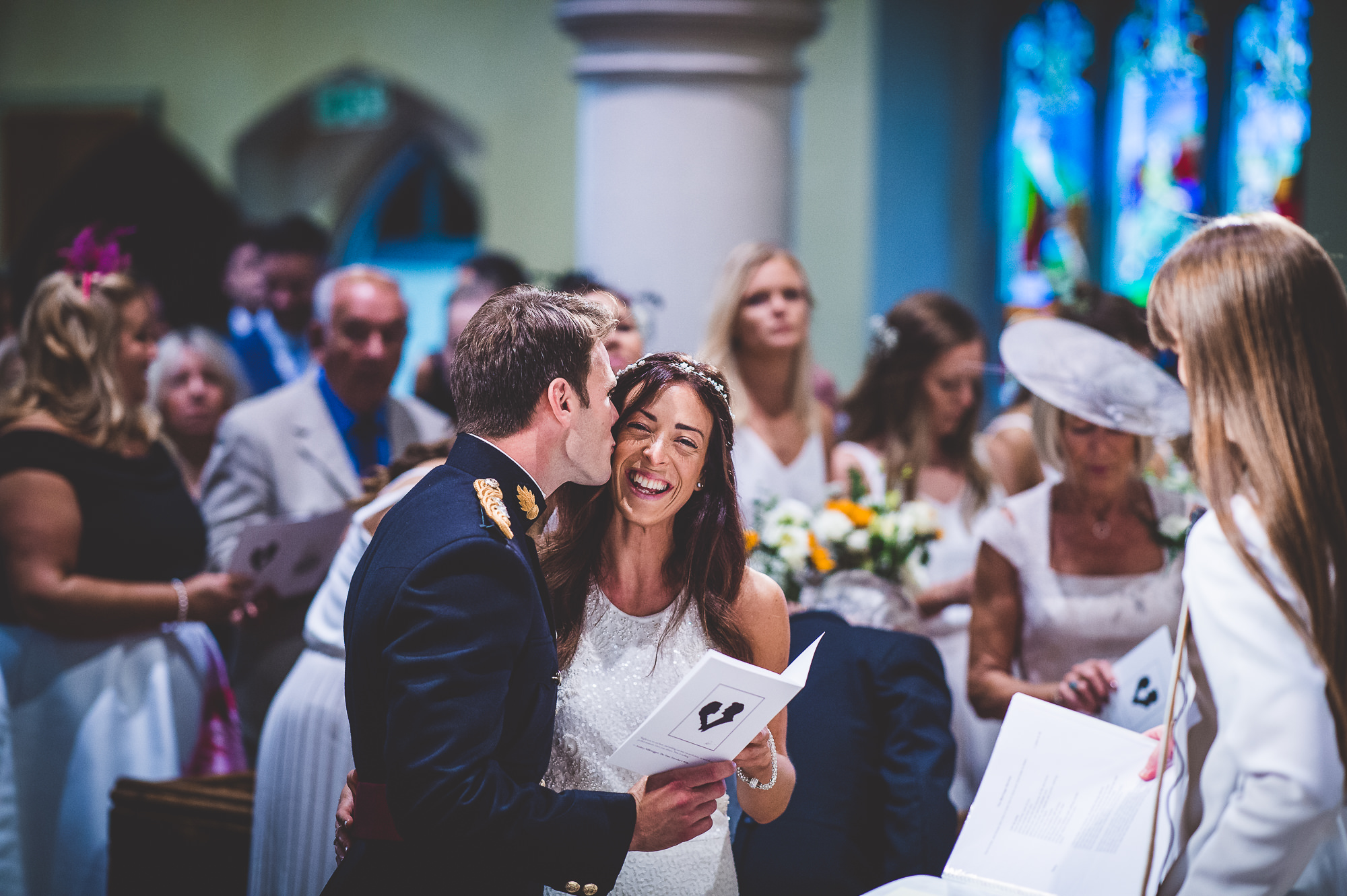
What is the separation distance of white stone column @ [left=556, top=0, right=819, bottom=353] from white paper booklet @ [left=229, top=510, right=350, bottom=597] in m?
1.87

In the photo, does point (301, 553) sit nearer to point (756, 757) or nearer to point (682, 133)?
point (756, 757)

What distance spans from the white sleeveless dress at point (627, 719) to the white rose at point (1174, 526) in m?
1.37

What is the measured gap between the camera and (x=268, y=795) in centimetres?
313

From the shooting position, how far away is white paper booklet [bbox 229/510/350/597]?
11.5 feet

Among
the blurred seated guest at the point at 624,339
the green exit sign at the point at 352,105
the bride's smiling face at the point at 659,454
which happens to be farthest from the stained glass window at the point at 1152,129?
the bride's smiling face at the point at 659,454

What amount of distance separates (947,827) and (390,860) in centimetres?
132

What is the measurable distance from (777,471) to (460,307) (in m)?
1.43

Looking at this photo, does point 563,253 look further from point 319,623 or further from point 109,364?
point 319,623

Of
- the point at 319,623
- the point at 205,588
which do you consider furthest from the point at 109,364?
the point at 319,623

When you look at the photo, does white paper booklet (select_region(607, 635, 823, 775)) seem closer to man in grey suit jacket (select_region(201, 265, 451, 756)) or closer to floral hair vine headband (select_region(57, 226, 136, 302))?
man in grey suit jacket (select_region(201, 265, 451, 756))

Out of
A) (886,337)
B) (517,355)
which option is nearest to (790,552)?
(886,337)

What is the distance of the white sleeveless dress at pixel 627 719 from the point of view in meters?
2.40

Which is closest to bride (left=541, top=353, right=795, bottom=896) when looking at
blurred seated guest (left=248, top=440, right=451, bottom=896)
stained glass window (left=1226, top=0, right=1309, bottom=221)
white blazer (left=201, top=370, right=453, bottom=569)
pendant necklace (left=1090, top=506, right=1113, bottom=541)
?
blurred seated guest (left=248, top=440, right=451, bottom=896)

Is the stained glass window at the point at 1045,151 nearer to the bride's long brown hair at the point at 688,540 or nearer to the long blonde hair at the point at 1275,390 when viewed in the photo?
the bride's long brown hair at the point at 688,540
